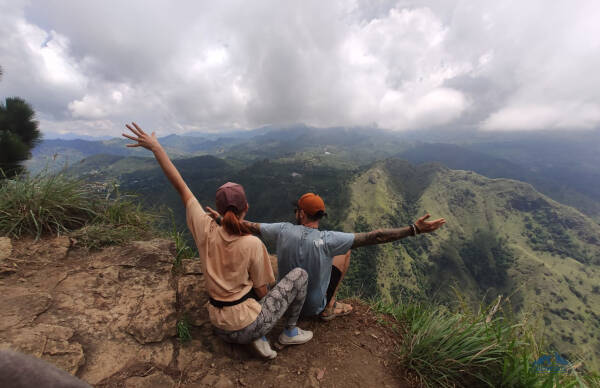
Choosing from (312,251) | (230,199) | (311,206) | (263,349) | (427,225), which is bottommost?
(263,349)

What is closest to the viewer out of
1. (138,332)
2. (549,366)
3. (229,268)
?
(549,366)

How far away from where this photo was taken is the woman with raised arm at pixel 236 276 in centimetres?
→ 278

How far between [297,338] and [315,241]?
1402 millimetres

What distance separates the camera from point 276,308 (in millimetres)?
3074

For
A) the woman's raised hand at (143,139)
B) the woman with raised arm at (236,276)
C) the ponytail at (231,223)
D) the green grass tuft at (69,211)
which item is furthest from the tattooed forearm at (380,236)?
the green grass tuft at (69,211)

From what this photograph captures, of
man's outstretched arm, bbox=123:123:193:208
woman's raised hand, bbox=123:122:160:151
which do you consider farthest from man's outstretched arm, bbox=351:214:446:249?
woman's raised hand, bbox=123:122:160:151

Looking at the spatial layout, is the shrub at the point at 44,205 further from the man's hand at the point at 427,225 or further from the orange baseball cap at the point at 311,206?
the man's hand at the point at 427,225

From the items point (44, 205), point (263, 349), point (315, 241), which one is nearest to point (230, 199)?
point (315, 241)

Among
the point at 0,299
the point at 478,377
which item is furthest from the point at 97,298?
the point at 478,377

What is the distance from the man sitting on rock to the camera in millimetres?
3424

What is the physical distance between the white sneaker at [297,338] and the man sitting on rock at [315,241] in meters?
0.40

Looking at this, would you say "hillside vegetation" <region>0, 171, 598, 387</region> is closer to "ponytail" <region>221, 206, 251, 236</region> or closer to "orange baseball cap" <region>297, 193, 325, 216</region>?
"ponytail" <region>221, 206, 251, 236</region>

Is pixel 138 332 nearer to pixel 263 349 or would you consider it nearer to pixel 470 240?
pixel 263 349

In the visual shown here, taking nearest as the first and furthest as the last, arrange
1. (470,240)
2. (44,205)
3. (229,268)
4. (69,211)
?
1. (229,268)
2. (44,205)
3. (69,211)
4. (470,240)
